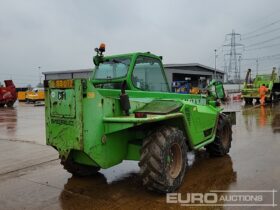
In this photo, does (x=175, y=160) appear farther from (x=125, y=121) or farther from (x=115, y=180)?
(x=125, y=121)

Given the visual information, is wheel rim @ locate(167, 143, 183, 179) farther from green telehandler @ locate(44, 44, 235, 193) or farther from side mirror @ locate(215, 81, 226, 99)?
side mirror @ locate(215, 81, 226, 99)

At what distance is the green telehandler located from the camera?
15.8 ft

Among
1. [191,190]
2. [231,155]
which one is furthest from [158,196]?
[231,155]

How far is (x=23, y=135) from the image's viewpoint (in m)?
11.4

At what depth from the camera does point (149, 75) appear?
6.22 m

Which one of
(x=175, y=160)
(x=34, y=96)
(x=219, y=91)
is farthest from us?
(x=34, y=96)

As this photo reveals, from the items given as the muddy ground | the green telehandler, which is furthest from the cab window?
the muddy ground

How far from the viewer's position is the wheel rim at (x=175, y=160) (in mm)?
5332

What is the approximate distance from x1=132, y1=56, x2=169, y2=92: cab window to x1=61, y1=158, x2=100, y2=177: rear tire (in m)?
1.74

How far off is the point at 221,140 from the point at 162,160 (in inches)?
117

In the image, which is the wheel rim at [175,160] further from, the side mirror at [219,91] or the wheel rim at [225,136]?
the side mirror at [219,91]

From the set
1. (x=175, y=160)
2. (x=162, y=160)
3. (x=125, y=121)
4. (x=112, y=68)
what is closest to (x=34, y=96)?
(x=112, y=68)

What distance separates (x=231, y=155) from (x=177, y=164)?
8.42 ft

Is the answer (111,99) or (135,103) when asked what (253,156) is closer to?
(135,103)
